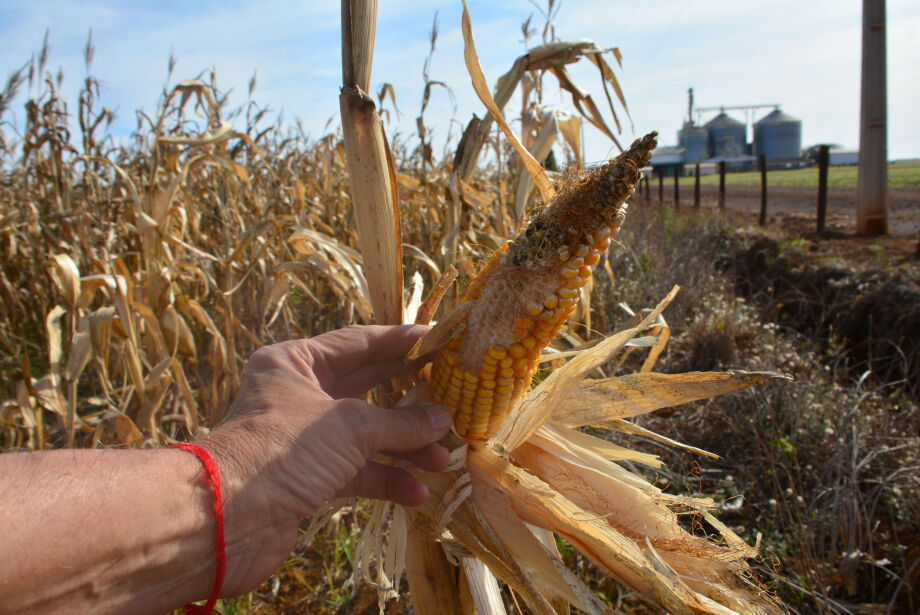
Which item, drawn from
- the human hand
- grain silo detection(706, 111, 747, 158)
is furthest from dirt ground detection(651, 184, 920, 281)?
grain silo detection(706, 111, 747, 158)

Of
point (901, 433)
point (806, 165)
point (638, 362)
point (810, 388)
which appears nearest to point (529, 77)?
point (638, 362)

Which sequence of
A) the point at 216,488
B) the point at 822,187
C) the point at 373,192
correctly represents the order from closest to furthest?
the point at 216,488 < the point at 373,192 < the point at 822,187

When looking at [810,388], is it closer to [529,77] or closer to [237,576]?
[529,77]

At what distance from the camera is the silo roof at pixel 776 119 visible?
71.2 m

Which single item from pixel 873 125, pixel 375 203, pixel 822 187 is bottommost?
pixel 375 203

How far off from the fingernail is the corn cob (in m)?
0.05

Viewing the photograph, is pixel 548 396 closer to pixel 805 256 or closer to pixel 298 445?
pixel 298 445

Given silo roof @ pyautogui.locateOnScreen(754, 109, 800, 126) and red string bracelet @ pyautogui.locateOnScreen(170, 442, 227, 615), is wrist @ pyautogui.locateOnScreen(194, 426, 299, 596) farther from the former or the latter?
silo roof @ pyautogui.locateOnScreen(754, 109, 800, 126)

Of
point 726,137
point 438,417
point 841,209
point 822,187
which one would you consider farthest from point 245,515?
point 726,137

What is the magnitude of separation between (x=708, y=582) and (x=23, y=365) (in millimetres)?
2968

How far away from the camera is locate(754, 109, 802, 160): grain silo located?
71.2 metres

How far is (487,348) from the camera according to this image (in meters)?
1.39

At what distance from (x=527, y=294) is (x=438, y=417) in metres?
0.42

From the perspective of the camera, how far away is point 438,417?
4.81 ft
